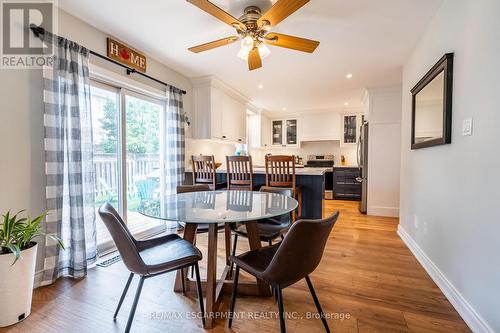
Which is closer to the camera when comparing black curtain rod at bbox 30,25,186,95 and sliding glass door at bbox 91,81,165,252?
black curtain rod at bbox 30,25,186,95

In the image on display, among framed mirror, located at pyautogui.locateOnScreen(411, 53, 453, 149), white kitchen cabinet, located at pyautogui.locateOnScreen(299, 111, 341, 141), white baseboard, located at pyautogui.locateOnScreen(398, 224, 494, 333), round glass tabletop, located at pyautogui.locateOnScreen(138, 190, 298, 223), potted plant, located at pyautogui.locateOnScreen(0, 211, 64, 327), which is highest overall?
white kitchen cabinet, located at pyautogui.locateOnScreen(299, 111, 341, 141)

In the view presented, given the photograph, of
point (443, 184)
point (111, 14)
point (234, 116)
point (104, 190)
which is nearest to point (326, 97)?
point (234, 116)

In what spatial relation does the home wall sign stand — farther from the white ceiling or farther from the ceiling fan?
the ceiling fan

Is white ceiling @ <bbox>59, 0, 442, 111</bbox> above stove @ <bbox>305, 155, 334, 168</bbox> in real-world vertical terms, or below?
above

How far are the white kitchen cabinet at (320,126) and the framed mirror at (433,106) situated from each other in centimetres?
344

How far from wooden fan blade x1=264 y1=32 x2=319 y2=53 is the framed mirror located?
103cm

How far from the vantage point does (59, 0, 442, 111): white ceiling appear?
2057mm

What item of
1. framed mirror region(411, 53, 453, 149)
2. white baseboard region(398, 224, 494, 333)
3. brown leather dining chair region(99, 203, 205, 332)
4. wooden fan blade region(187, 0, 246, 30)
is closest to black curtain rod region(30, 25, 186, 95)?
wooden fan blade region(187, 0, 246, 30)

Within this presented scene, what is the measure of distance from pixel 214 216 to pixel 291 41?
161 centimetres

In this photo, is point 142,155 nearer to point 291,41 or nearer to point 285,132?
point 291,41

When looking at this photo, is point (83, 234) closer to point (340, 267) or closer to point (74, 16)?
point (74, 16)

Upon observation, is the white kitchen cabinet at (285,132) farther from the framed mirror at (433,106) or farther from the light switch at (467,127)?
the light switch at (467,127)

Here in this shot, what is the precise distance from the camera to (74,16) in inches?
86.4

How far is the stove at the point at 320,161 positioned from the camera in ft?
21.4
